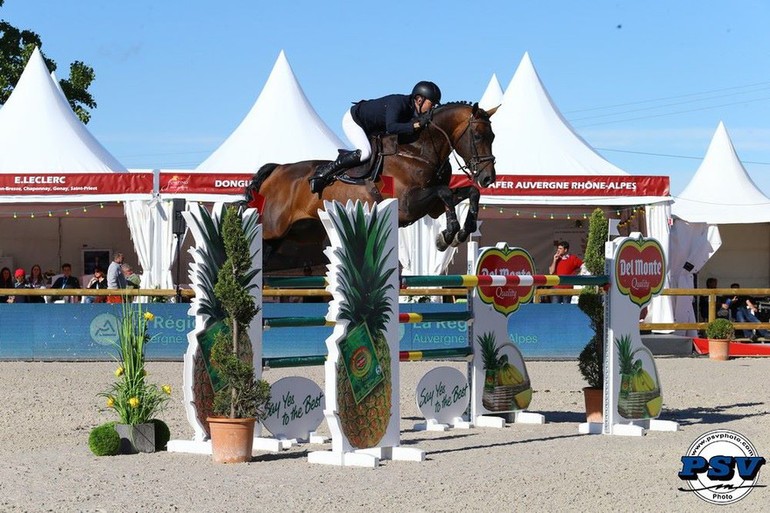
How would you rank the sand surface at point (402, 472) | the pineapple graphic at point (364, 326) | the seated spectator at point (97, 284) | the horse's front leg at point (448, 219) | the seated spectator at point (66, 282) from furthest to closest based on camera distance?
the seated spectator at point (66, 282)
the seated spectator at point (97, 284)
the horse's front leg at point (448, 219)
the pineapple graphic at point (364, 326)
the sand surface at point (402, 472)

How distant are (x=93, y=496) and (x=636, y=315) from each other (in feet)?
14.9

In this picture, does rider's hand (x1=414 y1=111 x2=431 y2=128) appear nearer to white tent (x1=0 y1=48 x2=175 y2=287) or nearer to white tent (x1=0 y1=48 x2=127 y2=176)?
white tent (x1=0 y1=48 x2=175 y2=287)

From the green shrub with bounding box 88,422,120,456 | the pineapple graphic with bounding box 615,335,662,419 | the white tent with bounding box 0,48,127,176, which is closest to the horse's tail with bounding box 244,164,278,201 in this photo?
the green shrub with bounding box 88,422,120,456

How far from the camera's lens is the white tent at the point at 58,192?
17.2 metres

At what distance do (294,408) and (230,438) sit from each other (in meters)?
1.05

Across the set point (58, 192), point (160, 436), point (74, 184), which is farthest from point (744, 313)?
point (160, 436)

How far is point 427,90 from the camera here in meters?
8.34

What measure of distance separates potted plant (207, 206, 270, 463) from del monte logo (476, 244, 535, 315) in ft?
7.77

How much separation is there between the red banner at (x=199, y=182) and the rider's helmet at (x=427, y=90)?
9014 mm

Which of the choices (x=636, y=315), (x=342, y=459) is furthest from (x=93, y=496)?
(x=636, y=315)

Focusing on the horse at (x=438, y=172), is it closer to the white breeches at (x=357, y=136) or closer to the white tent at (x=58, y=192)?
the white breeches at (x=357, y=136)

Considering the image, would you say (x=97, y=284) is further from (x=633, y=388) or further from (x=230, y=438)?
(x=230, y=438)

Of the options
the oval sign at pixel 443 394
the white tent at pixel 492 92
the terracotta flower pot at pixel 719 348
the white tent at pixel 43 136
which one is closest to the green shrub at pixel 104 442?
the oval sign at pixel 443 394

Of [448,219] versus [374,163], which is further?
[374,163]
